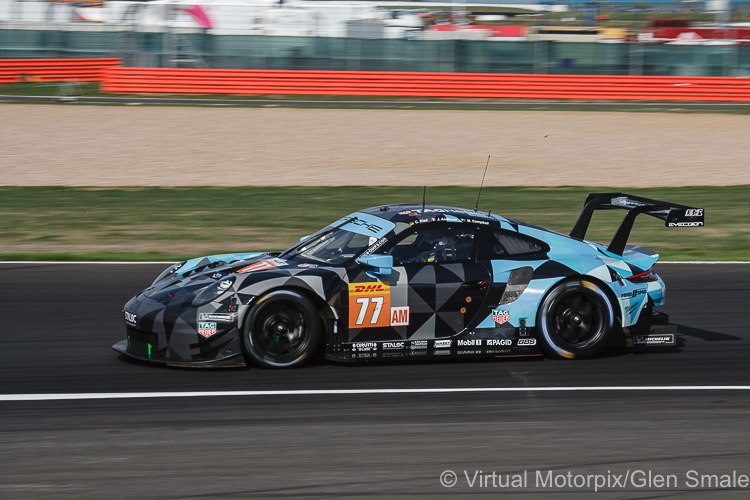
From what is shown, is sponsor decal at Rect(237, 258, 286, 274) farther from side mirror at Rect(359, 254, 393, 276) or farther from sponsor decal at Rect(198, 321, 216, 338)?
side mirror at Rect(359, 254, 393, 276)

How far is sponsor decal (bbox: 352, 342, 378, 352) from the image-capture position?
23.7 ft

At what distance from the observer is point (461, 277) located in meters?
7.35

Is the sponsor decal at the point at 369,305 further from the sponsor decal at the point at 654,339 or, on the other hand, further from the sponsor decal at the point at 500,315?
the sponsor decal at the point at 654,339

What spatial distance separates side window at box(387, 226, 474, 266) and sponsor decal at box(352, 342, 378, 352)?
65 cm

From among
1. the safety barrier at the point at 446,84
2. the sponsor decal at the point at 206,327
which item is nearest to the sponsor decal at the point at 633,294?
the sponsor decal at the point at 206,327

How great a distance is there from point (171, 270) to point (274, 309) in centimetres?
142

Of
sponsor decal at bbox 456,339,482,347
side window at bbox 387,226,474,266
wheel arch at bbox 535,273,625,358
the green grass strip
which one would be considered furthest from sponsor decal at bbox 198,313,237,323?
the green grass strip

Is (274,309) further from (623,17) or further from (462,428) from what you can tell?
(623,17)

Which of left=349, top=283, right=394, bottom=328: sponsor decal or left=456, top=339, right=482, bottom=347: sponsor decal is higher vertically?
left=349, top=283, right=394, bottom=328: sponsor decal

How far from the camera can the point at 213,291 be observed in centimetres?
706

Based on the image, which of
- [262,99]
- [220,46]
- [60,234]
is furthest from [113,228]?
[220,46]
